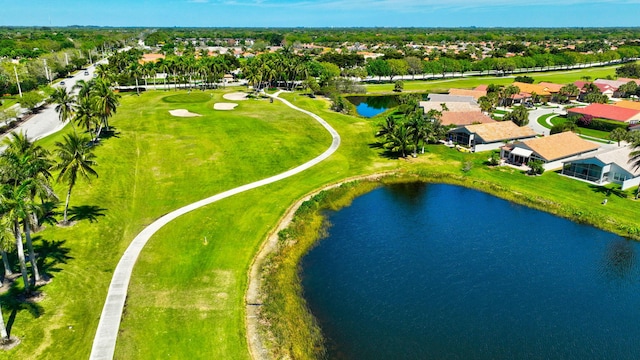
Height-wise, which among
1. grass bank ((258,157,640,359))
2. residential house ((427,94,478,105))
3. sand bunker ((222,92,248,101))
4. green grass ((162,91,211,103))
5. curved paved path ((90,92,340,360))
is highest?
green grass ((162,91,211,103))

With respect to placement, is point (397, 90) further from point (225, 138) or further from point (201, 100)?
point (225, 138)

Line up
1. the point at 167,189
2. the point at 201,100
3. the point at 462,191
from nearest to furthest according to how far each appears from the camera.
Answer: the point at 167,189 < the point at 462,191 < the point at 201,100

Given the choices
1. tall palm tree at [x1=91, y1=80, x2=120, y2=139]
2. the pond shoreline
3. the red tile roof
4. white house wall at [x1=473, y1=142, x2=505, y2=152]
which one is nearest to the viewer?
the pond shoreline

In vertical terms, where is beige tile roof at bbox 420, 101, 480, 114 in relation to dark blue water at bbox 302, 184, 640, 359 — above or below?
above

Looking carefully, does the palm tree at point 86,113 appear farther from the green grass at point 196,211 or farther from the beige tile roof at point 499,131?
the beige tile roof at point 499,131

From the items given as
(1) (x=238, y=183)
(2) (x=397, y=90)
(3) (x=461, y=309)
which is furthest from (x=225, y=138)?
(2) (x=397, y=90)

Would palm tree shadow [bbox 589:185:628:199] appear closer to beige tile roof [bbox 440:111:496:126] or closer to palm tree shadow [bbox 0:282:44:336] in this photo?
beige tile roof [bbox 440:111:496:126]

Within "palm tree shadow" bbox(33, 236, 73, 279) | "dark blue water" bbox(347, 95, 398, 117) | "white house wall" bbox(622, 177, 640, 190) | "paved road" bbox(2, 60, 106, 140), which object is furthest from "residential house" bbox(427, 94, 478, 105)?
"palm tree shadow" bbox(33, 236, 73, 279)

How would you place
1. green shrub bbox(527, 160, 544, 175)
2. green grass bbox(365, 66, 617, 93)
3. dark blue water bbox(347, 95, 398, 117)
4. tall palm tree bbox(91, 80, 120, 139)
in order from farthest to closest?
green grass bbox(365, 66, 617, 93), dark blue water bbox(347, 95, 398, 117), tall palm tree bbox(91, 80, 120, 139), green shrub bbox(527, 160, 544, 175)
